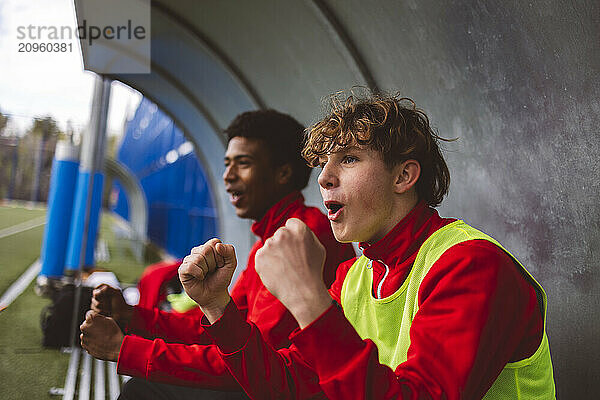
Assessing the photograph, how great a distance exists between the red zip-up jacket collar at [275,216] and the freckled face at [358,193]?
44.3 inches

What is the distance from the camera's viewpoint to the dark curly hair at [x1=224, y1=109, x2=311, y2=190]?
2830 millimetres

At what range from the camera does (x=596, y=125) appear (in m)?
1.66

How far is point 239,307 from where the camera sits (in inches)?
106

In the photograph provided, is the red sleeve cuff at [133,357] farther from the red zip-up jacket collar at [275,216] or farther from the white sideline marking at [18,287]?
the white sideline marking at [18,287]

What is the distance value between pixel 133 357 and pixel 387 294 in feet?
2.76

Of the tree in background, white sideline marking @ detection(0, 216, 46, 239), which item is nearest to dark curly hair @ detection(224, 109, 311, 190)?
the tree in background

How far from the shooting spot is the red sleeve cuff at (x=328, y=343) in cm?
108

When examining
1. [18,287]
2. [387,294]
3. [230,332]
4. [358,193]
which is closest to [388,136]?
[358,193]

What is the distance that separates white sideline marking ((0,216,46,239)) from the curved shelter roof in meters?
4.70

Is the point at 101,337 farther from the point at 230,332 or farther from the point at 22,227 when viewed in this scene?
the point at 22,227

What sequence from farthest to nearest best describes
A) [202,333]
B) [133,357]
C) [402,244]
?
[202,333]
[133,357]
[402,244]

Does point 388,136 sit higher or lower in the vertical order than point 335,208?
higher

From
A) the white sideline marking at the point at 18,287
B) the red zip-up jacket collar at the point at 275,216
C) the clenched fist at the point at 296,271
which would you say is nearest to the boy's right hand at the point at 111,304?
the red zip-up jacket collar at the point at 275,216

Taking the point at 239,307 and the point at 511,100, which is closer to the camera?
the point at 511,100
